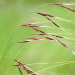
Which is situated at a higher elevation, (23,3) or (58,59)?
(23,3)

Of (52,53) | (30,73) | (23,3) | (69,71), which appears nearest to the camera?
(30,73)

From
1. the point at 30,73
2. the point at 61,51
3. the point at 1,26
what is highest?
the point at 30,73

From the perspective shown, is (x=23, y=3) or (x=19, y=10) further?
(x=23, y=3)

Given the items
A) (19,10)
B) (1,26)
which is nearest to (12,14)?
(19,10)

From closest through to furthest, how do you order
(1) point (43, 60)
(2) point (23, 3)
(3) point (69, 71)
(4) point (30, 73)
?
(4) point (30, 73)
(3) point (69, 71)
(1) point (43, 60)
(2) point (23, 3)

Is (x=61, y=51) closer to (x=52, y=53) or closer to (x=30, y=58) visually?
(x=52, y=53)

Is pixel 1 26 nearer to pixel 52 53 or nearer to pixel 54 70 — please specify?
pixel 52 53
